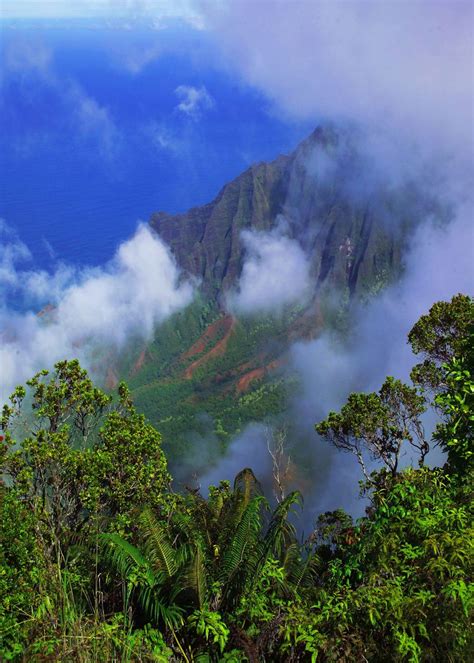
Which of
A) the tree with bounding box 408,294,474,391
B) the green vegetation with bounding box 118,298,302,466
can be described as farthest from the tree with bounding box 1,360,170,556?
the green vegetation with bounding box 118,298,302,466

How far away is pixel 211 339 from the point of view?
177500mm

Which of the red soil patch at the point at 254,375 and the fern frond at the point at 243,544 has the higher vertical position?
the red soil patch at the point at 254,375

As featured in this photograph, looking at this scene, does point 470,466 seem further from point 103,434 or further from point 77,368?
point 77,368

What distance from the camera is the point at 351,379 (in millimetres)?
143625

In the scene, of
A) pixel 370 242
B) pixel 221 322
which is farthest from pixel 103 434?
pixel 370 242

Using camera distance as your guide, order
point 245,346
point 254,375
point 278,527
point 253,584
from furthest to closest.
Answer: point 245,346 → point 254,375 → point 278,527 → point 253,584

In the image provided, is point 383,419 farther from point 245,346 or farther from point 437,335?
point 245,346

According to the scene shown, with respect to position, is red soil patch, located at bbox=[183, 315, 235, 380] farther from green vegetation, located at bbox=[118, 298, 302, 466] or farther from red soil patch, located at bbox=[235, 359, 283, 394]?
red soil patch, located at bbox=[235, 359, 283, 394]

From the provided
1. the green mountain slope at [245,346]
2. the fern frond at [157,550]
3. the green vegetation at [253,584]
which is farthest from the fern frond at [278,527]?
the green mountain slope at [245,346]

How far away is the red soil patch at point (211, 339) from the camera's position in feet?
538

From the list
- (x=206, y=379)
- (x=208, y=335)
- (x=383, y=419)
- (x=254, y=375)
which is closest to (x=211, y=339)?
(x=208, y=335)

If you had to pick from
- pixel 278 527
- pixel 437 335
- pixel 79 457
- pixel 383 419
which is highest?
pixel 437 335

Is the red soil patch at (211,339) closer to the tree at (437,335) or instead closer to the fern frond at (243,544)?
the tree at (437,335)

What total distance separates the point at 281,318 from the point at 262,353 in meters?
25.2
